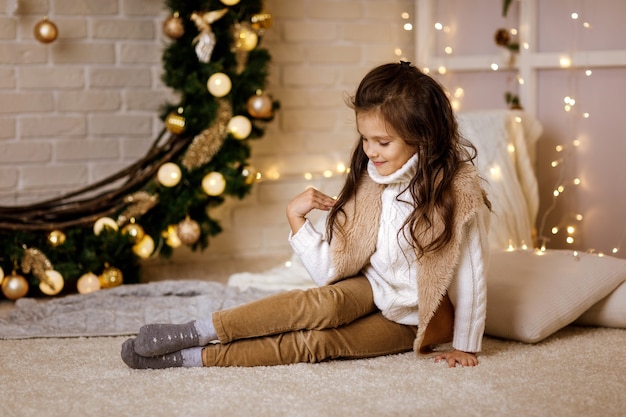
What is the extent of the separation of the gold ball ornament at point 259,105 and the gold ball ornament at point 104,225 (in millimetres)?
576

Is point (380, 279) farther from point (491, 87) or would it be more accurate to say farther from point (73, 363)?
point (491, 87)

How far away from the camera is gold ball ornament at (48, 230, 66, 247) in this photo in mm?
2727

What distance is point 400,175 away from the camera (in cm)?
192

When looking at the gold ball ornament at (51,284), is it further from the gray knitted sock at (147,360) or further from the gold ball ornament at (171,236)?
the gray knitted sock at (147,360)

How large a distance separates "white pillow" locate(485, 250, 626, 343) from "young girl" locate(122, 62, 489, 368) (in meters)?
0.21

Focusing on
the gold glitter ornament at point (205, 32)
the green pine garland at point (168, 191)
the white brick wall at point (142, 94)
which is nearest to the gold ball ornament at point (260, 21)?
the green pine garland at point (168, 191)

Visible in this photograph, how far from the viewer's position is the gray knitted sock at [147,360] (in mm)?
1861

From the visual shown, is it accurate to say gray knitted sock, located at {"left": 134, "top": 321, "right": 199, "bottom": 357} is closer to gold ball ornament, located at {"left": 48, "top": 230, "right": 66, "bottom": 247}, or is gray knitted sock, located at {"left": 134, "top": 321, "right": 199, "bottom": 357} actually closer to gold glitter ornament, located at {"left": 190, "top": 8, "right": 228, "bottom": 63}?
gold ball ornament, located at {"left": 48, "top": 230, "right": 66, "bottom": 247}

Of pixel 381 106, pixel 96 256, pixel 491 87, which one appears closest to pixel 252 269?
pixel 96 256

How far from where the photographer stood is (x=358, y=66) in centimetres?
345

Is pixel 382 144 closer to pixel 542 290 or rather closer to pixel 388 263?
pixel 388 263

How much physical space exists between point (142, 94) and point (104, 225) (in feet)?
1.87

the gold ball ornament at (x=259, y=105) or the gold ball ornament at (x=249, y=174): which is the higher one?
the gold ball ornament at (x=259, y=105)

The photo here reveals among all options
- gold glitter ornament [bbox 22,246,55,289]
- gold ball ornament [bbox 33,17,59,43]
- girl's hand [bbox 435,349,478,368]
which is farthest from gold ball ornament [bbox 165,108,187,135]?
girl's hand [bbox 435,349,478,368]
